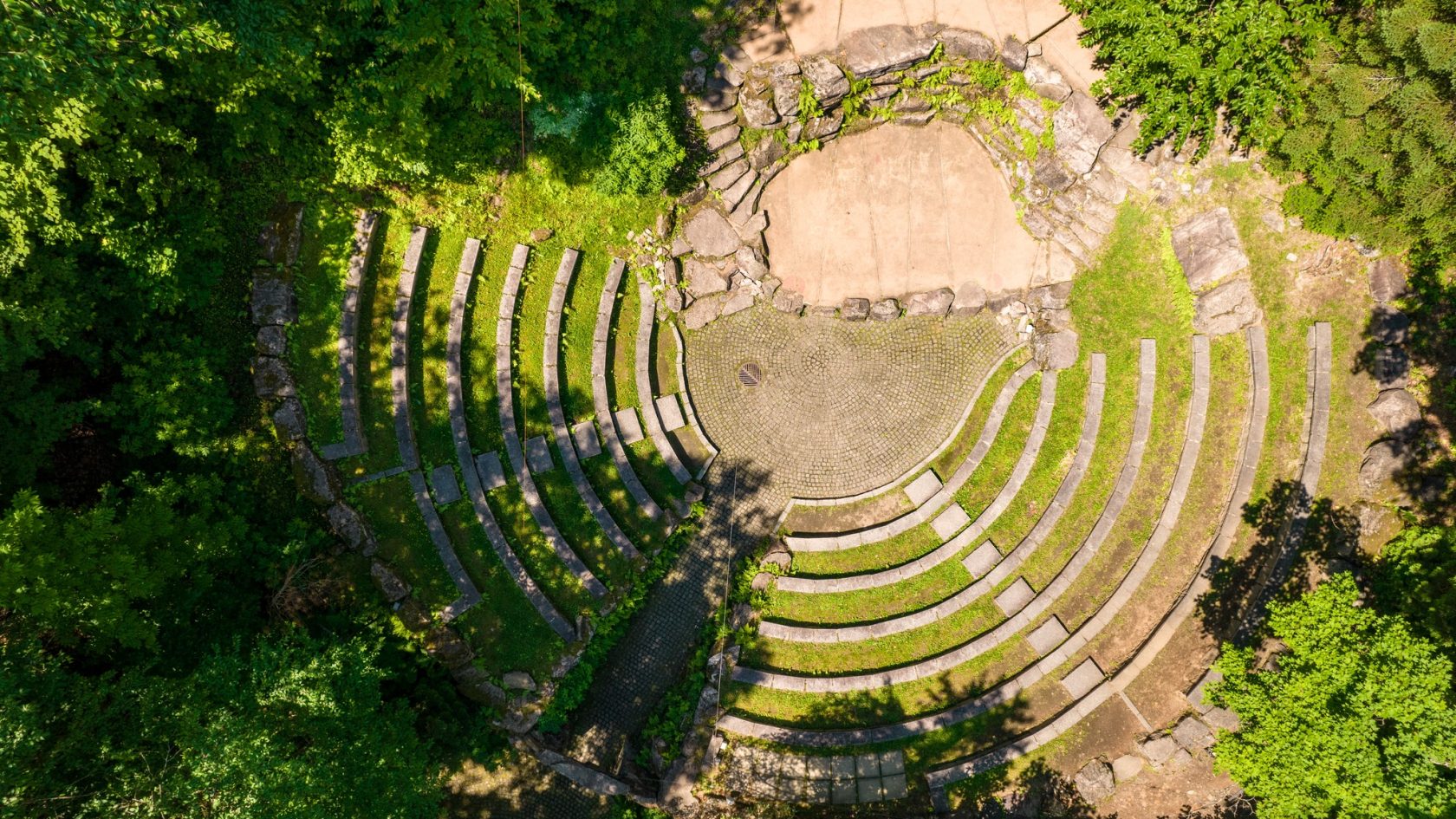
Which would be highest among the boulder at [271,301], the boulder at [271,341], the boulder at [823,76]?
the boulder at [823,76]

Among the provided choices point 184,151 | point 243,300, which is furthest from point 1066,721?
point 184,151

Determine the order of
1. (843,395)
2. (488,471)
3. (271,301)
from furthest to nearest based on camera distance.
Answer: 1. (843,395)
2. (488,471)
3. (271,301)

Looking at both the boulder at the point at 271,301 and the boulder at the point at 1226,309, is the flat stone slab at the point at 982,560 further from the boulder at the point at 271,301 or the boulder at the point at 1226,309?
the boulder at the point at 271,301

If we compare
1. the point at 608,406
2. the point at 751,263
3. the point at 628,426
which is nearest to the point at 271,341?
the point at 608,406

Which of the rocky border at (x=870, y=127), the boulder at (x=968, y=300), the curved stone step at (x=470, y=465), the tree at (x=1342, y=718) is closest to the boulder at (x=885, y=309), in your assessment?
A: the rocky border at (x=870, y=127)

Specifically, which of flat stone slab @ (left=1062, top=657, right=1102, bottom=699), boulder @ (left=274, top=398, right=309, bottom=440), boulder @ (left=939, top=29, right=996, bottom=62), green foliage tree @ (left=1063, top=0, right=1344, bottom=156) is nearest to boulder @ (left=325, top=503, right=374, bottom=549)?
boulder @ (left=274, top=398, right=309, bottom=440)

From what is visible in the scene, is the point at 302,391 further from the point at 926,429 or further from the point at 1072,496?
the point at 1072,496

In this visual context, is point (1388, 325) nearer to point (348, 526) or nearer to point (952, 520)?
point (952, 520)
